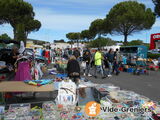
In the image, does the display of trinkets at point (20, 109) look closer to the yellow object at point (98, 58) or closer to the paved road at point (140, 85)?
the paved road at point (140, 85)

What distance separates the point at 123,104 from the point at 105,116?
0.56 m

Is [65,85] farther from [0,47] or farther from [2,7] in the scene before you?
[2,7]

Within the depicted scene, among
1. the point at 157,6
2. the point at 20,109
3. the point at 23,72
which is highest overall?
the point at 157,6

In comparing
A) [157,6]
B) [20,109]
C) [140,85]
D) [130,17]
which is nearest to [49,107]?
[20,109]

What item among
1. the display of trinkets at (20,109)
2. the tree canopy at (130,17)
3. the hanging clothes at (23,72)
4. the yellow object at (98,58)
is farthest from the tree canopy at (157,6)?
the display of trinkets at (20,109)

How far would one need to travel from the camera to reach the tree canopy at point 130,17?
29.4 metres

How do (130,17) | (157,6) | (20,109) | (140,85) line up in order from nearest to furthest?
(20,109) → (140,85) → (157,6) → (130,17)

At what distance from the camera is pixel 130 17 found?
29594 mm

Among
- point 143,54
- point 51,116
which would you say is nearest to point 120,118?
point 51,116

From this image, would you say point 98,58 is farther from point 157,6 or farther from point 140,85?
point 157,6

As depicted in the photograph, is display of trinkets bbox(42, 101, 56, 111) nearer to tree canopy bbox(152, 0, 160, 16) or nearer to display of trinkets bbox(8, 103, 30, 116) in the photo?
display of trinkets bbox(8, 103, 30, 116)

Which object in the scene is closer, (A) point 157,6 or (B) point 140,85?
(B) point 140,85

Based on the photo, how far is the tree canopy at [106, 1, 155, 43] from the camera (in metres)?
29.4

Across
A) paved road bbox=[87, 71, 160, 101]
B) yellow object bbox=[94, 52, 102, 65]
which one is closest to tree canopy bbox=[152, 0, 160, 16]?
paved road bbox=[87, 71, 160, 101]
